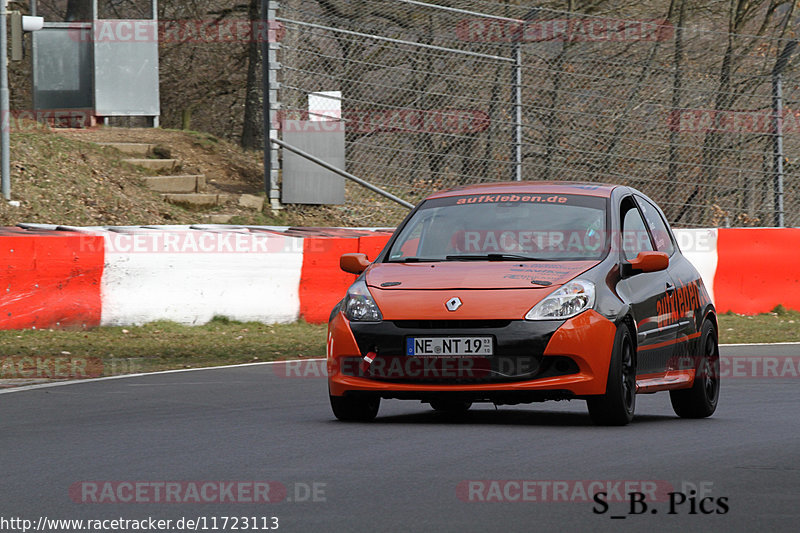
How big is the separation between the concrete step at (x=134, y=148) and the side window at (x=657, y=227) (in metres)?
15.2

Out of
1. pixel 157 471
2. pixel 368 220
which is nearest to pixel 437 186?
pixel 368 220

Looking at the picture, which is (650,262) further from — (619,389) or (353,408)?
(353,408)

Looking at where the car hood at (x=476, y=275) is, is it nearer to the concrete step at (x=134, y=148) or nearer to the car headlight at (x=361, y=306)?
the car headlight at (x=361, y=306)

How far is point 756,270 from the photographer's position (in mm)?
20422

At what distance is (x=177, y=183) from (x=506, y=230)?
14.7 m

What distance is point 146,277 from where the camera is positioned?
16.8 metres

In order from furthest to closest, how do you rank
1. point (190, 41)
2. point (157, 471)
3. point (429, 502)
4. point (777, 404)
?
point (190, 41) < point (777, 404) < point (157, 471) < point (429, 502)

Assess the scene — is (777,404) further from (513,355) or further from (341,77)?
(341,77)

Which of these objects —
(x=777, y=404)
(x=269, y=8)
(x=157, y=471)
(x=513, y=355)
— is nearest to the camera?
(x=157, y=471)

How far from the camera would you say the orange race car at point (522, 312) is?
8844 mm

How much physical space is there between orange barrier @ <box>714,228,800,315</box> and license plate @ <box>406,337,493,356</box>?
11924 mm

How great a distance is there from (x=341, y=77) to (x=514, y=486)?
15540mm

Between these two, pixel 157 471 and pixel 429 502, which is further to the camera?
pixel 157 471

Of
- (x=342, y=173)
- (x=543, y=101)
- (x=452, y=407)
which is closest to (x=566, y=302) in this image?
(x=452, y=407)
